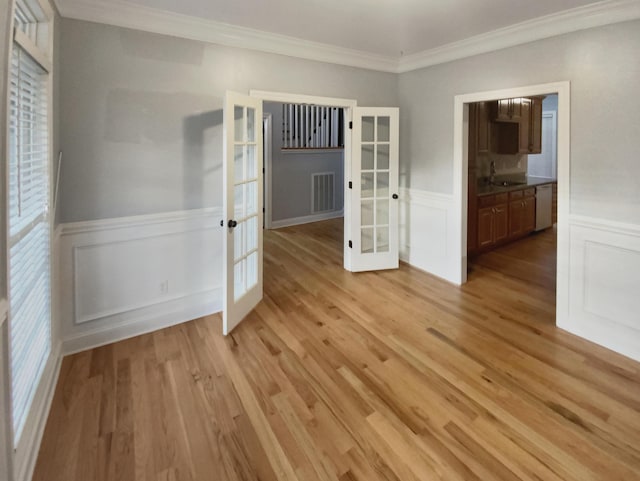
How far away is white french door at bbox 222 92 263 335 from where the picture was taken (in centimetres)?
285

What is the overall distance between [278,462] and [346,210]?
3031 mm

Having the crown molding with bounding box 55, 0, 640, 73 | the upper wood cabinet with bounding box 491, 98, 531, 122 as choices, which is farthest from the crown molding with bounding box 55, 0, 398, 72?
the upper wood cabinet with bounding box 491, 98, 531, 122

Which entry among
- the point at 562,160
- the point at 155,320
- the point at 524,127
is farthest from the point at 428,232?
the point at 155,320

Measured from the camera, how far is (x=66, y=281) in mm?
2639

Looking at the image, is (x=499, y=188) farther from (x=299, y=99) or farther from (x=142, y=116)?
(x=142, y=116)

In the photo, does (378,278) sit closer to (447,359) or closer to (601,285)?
(447,359)

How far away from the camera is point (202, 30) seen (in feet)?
9.87

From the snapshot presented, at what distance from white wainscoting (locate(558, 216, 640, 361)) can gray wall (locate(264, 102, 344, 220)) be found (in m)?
5.04

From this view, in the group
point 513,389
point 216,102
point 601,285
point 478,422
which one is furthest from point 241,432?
point 601,285

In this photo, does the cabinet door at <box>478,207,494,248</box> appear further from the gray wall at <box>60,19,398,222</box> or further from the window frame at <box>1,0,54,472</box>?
the window frame at <box>1,0,54,472</box>

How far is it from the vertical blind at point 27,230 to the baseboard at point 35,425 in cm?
6

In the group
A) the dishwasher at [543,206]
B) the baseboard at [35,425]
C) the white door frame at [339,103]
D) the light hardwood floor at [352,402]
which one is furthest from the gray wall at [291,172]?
the baseboard at [35,425]

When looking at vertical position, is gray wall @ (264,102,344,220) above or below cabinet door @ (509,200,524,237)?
above

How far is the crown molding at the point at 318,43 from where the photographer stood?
2.56 meters
